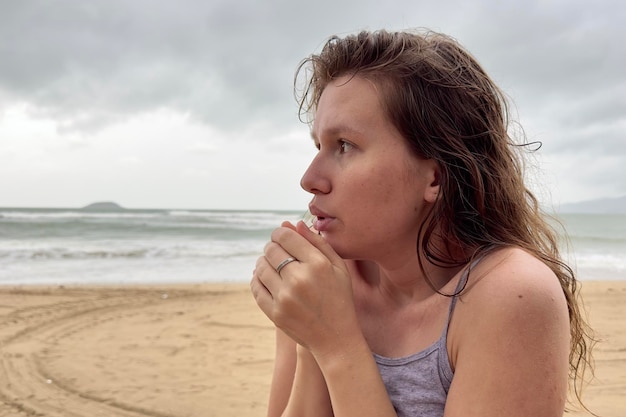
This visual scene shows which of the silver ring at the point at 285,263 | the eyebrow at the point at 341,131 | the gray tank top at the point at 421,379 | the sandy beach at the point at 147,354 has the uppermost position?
the eyebrow at the point at 341,131

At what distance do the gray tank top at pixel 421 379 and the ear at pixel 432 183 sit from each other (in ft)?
0.75

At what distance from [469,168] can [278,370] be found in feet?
3.14

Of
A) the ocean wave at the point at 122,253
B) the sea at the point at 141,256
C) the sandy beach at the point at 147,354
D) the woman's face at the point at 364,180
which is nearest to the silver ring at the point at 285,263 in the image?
the woman's face at the point at 364,180

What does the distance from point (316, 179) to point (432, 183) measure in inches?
12.9

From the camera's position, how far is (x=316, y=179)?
1.50 meters

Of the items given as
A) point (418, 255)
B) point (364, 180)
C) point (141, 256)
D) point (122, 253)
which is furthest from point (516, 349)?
point (122, 253)

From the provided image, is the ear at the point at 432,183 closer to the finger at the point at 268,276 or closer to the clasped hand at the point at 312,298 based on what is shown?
the clasped hand at the point at 312,298

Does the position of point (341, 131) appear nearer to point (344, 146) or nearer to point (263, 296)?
point (344, 146)

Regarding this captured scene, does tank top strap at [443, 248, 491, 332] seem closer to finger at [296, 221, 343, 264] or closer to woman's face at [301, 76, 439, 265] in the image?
woman's face at [301, 76, 439, 265]

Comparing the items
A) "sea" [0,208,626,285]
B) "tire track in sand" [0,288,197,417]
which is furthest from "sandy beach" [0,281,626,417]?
"sea" [0,208,626,285]

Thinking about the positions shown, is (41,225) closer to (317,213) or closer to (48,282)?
(48,282)

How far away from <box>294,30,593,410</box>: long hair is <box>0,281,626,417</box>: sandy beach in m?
3.35

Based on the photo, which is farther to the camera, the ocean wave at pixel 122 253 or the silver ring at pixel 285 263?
the ocean wave at pixel 122 253

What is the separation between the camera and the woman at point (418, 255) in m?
1.23
